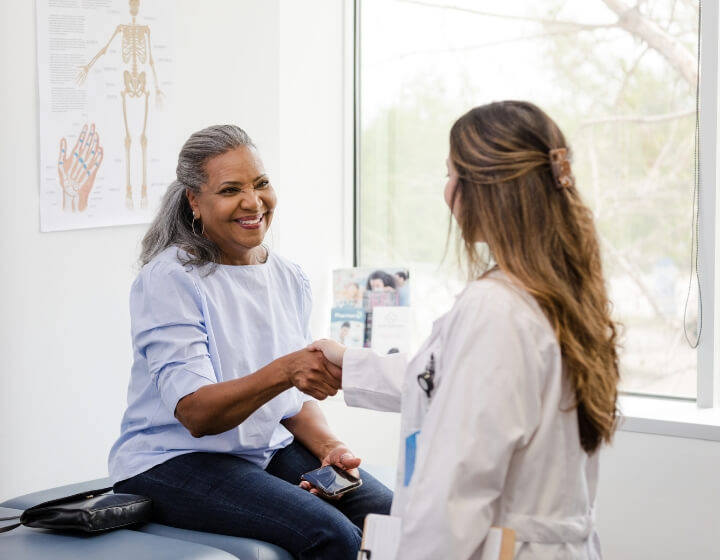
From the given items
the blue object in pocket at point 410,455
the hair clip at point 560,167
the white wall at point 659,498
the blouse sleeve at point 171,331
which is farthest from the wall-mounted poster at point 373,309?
the hair clip at point 560,167

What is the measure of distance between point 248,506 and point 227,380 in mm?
318

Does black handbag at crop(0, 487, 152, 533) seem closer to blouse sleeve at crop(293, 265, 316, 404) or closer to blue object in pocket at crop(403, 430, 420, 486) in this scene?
blouse sleeve at crop(293, 265, 316, 404)

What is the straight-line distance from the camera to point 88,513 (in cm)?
221

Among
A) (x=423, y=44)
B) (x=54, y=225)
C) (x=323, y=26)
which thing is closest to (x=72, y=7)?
(x=54, y=225)

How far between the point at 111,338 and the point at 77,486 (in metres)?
0.67

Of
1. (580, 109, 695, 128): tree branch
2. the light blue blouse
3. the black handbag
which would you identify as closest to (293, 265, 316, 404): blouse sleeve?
the light blue blouse

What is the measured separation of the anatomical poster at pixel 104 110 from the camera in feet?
10.0

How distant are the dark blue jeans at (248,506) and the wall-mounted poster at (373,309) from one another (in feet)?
5.32

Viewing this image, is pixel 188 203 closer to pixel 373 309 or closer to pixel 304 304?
pixel 304 304

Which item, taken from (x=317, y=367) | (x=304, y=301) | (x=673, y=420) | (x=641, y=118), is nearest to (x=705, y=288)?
(x=673, y=420)

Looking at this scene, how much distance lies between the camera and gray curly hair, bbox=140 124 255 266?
101 inches

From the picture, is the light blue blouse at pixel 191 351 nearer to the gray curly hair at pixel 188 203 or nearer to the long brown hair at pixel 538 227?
the gray curly hair at pixel 188 203

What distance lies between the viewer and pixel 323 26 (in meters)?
4.20

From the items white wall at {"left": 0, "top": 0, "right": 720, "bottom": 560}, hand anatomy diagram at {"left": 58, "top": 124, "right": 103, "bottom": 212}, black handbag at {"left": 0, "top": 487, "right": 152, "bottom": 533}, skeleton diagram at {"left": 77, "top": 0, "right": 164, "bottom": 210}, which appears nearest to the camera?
black handbag at {"left": 0, "top": 487, "right": 152, "bottom": 533}
